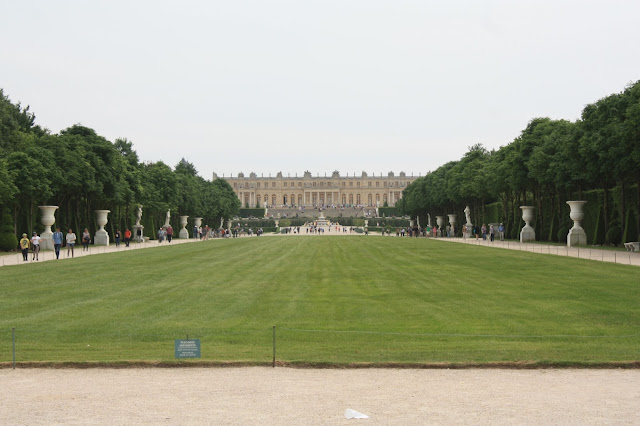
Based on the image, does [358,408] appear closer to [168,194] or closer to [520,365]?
[520,365]

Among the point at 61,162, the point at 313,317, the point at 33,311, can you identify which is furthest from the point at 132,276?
the point at 61,162

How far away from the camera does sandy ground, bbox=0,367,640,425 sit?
7348 mm

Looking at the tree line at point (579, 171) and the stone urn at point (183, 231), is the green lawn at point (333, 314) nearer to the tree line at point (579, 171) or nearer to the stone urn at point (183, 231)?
the tree line at point (579, 171)

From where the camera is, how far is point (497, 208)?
68938mm

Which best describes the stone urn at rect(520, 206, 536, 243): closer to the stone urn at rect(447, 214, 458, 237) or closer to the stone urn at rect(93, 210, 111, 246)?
→ the stone urn at rect(447, 214, 458, 237)

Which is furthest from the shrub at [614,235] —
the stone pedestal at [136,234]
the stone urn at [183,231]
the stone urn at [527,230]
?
the stone urn at [183,231]

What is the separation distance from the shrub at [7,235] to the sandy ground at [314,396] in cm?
3222

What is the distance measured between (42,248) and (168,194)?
25869mm

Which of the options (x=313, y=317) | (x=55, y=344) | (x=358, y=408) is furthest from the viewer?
(x=313, y=317)

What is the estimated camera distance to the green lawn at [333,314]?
35.2 ft

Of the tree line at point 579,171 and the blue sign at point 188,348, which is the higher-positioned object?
the tree line at point 579,171

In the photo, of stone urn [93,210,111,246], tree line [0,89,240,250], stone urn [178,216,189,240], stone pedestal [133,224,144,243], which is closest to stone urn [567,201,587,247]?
tree line [0,89,240,250]

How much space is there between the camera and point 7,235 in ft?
129

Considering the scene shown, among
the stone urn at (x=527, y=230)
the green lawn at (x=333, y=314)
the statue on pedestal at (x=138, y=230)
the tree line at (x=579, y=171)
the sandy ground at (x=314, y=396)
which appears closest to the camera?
the sandy ground at (x=314, y=396)
